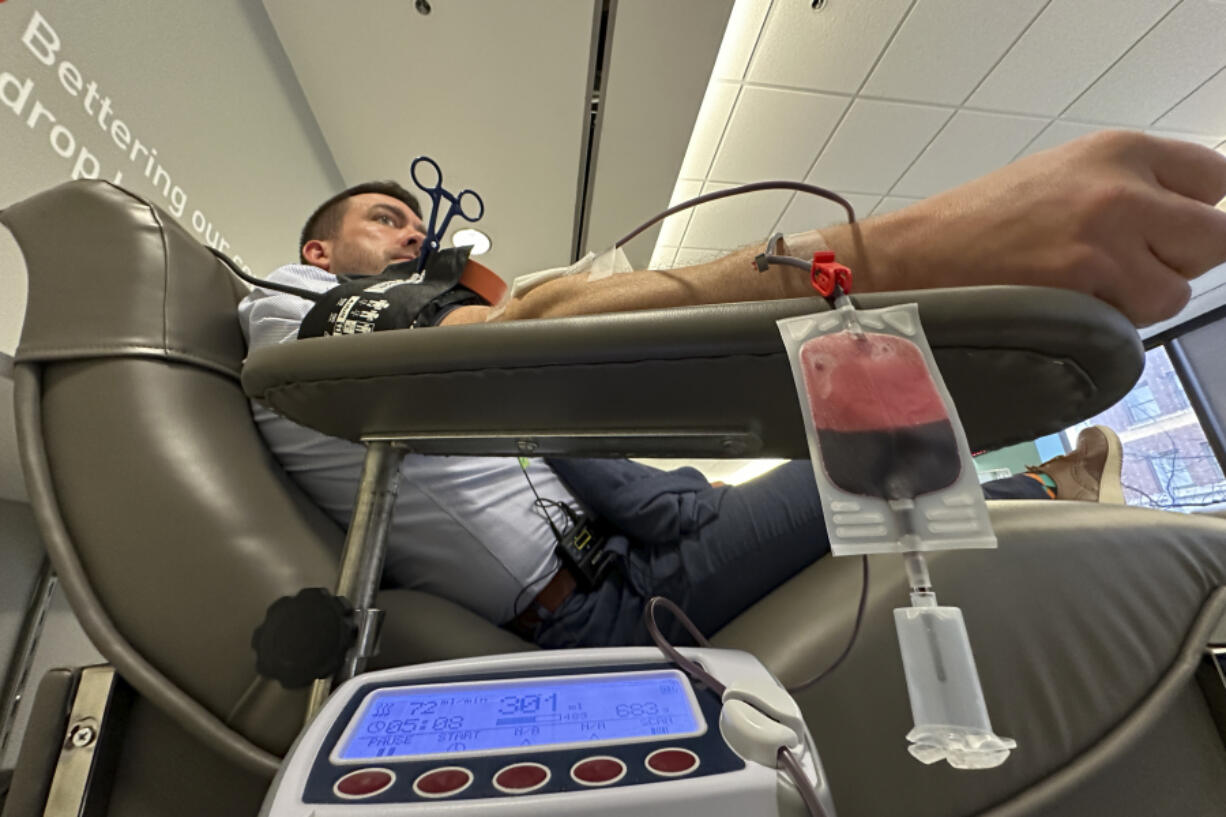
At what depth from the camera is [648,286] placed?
0.99ft

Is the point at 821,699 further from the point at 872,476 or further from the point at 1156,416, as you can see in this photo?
the point at 1156,416

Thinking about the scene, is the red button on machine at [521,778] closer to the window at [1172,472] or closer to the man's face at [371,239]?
the man's face at [371,239]

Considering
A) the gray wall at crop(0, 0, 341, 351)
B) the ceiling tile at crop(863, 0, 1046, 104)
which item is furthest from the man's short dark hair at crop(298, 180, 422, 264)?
the ceiling tile at crop(863, 0, 1046, 104)

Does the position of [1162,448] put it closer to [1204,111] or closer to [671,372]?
[1204,111]

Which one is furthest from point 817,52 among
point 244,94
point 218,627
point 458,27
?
point 218,627

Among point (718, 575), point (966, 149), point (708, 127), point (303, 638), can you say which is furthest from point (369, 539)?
point (966, 149)

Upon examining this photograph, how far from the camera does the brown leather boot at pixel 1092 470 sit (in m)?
0.91

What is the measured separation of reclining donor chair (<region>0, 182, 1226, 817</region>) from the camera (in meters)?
0.27

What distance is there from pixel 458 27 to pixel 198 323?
5.24 feet

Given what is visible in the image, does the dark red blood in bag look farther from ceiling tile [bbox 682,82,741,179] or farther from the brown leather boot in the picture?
ceiling tile [bbox 682,82,741,179]

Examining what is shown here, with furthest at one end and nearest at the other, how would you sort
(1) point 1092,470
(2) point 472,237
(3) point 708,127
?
(2) point 472,237 → (3) point 708,127 → (1) point 1092,470

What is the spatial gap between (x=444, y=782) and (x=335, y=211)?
1.07 metres

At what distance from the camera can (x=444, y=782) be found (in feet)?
0.73

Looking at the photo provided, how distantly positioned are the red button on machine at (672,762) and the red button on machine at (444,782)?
0.08 metres
